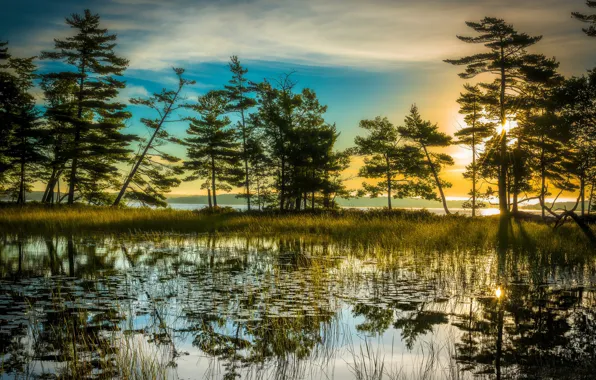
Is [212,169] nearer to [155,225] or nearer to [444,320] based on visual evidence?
[155,225]

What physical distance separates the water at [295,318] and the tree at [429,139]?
35.7 m

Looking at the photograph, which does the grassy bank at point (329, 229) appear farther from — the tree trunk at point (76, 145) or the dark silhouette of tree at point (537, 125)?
the tree trunk at point (76, 145)

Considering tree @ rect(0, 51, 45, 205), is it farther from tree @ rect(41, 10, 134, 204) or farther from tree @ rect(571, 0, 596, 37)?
tree @ rect(571, 0, 596, 37)

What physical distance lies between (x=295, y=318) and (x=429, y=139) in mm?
42919

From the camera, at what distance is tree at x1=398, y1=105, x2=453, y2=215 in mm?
46250

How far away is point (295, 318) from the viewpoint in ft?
20.6

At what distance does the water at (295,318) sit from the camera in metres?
4.61

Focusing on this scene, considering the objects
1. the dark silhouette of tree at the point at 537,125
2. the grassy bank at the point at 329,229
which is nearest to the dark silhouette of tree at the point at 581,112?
the dark silhouette of tree at the point at 537,125

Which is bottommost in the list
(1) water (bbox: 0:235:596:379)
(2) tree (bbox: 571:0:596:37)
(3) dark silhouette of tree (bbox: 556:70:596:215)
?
(1) water (bbox: 0:235:596:379)

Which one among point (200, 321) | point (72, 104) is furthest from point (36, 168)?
point (200, 321)

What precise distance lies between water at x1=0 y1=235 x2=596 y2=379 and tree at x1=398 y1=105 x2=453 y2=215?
117ft

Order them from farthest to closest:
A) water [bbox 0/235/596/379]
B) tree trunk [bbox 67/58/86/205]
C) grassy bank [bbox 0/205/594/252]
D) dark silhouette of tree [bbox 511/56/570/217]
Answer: tree trunk [bbox 67/58/86/205], dark silhouette of tree [bbox 511/56/570/217], grassy bank [bbox 0/205/594/252], water [bbox 0/235/596/379]

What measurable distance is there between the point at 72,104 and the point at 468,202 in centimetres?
3472

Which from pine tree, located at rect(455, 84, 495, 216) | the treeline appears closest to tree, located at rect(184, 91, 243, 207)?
the treeline
